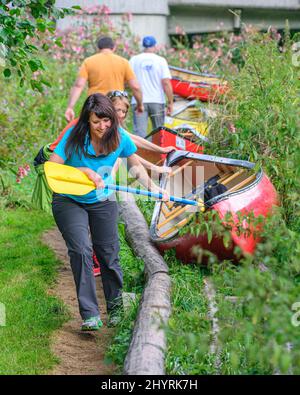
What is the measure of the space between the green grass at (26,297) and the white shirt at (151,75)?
3130 millimetres

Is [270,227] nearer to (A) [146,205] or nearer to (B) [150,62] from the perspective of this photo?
(A) [146,205]

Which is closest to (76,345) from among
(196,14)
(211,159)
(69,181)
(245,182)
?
(69,181)

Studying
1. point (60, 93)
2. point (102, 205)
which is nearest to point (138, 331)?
point (102, 205)

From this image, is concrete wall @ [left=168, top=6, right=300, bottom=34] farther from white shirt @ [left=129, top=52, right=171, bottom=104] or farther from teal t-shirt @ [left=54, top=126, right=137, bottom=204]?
teal t-shirt @ [left=54, top=126, right=137, bottom=204]

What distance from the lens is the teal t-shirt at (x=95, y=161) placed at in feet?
21.2

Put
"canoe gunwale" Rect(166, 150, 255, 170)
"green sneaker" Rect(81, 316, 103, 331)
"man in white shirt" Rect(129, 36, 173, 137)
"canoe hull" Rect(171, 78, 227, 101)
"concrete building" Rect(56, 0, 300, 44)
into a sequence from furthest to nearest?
"concrete building" Rect(56, 0, 300, 44) < "man in white shirt" Rect(129, 36, 173, 137) < "canoe hull" Rect(171, 78, 227, 101) < "canoe gunwale" Rect(166, 150, 255, 170) < "green sneaker" Rect(81, 316, 103, 331)

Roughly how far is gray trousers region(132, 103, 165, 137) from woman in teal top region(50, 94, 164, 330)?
19.3ft

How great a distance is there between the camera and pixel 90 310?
21.0 feet

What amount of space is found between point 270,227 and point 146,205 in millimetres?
4399

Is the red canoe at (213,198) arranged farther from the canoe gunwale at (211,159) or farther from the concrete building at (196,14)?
the concrete building at (196,14)

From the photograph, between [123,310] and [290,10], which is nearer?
[123,310]

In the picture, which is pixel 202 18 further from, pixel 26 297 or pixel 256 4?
pixel 26 297

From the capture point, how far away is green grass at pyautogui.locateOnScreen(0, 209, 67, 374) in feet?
19.3

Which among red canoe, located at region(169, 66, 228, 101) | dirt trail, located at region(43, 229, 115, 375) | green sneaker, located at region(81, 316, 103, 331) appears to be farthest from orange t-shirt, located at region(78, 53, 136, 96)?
green sneaker, located at region(81, 316, 103, 331)
